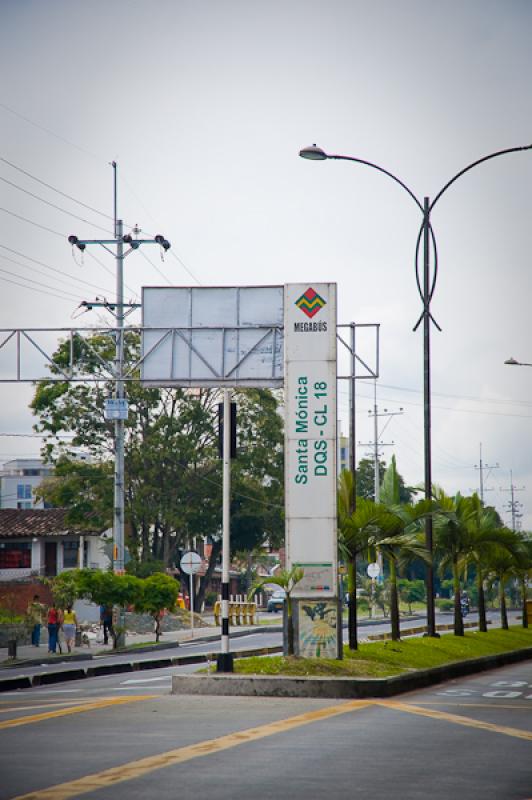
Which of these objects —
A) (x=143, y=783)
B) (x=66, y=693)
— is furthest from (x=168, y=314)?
(x=143, y=783)

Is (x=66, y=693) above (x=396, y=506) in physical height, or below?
below

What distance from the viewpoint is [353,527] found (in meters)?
26.1

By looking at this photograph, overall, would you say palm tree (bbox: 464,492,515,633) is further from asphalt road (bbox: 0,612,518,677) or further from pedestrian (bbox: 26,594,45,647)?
pedestrian (bbox: 26,594,45,647)

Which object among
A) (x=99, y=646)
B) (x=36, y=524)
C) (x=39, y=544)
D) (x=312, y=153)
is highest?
(x=312, y=153)

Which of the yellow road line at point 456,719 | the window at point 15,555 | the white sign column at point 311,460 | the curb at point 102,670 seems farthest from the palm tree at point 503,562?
the window at point 15,555

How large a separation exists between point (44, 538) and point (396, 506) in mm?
40843

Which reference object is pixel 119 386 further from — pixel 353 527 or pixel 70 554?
pixel 70 554

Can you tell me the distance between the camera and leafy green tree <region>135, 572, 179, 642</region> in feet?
140

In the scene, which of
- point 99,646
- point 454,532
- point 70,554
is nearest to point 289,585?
point 454,532

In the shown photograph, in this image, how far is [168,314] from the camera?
111 feet

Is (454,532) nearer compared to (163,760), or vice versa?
(163,760)

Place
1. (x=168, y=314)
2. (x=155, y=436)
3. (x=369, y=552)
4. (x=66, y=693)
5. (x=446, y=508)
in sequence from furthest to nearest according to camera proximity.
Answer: (x=155, y=436) → (x=446, y=508) → (x=168, y=314) → (x=369, y=552) → (x=66, y=693)

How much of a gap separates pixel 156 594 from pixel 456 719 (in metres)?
27.1

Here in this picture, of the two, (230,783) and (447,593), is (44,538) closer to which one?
Result: (230,783)
